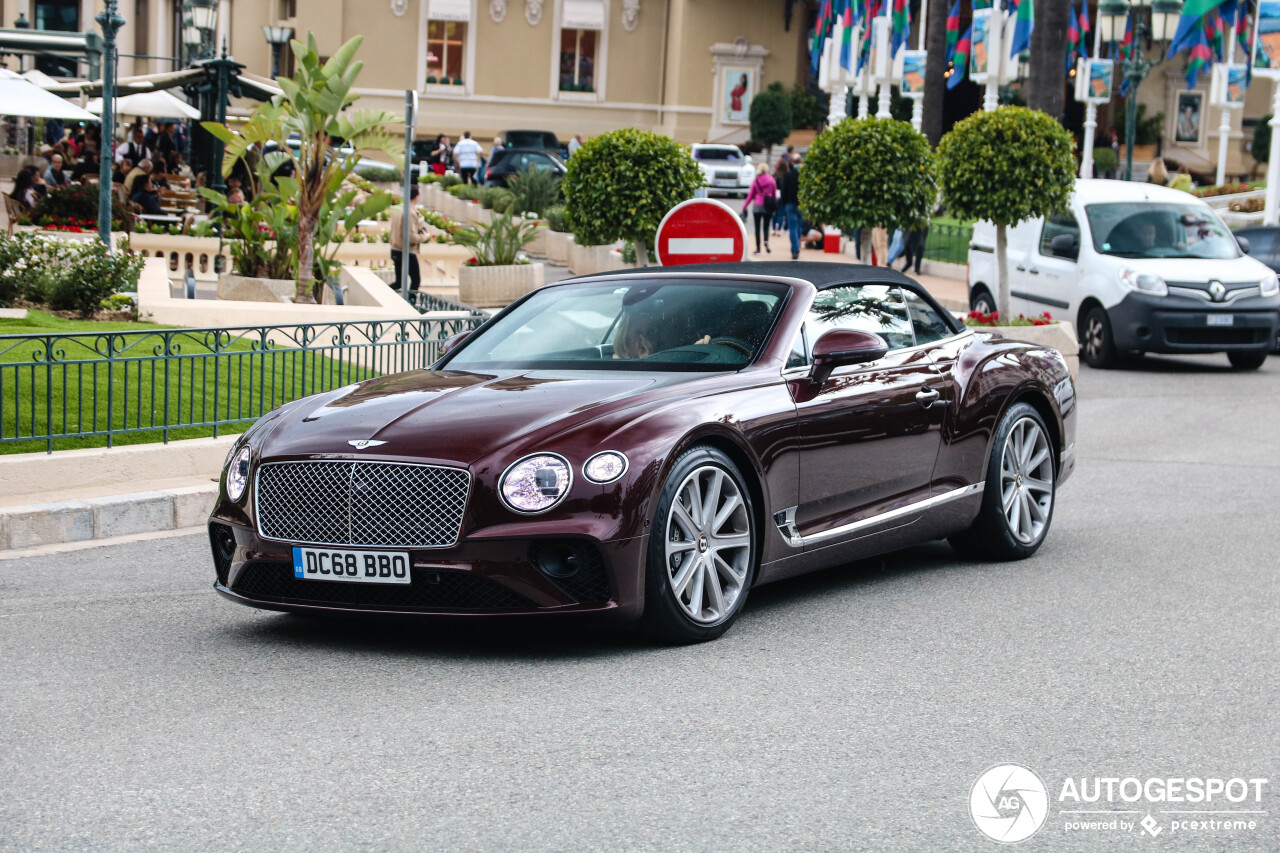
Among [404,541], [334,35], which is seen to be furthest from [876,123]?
[334,35]

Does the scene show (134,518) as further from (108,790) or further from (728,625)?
(108,790)

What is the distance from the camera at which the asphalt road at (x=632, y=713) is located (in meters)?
4.38

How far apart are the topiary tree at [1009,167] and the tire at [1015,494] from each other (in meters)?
10.00

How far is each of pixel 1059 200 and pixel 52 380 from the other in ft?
A: 39.2

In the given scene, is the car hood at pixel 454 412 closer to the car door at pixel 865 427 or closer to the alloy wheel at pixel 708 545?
the alloy wheel at pixel 708 545

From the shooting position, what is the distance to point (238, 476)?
6418 millimetres

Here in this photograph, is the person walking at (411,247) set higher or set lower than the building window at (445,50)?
lower

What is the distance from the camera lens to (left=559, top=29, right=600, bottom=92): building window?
62.5 metres

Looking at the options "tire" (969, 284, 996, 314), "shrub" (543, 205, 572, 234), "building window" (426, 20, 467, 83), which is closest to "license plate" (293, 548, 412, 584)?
"tire" (969, 284, 996, 314)

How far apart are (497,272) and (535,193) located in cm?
836

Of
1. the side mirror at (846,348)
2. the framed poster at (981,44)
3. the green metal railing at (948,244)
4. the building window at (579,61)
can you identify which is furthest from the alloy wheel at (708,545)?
the building window at (579,61)

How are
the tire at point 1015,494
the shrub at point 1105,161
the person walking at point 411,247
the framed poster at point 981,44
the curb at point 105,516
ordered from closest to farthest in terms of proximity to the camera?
1. the tire at point 1015,494
2. the curb at point 105,516
3. the person walking at point 411,247
4. the framed poster at point 981,44
5. the shrub at point 1105,161

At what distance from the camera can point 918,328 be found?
8.06m

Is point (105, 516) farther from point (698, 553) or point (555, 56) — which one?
point (555, 56)
